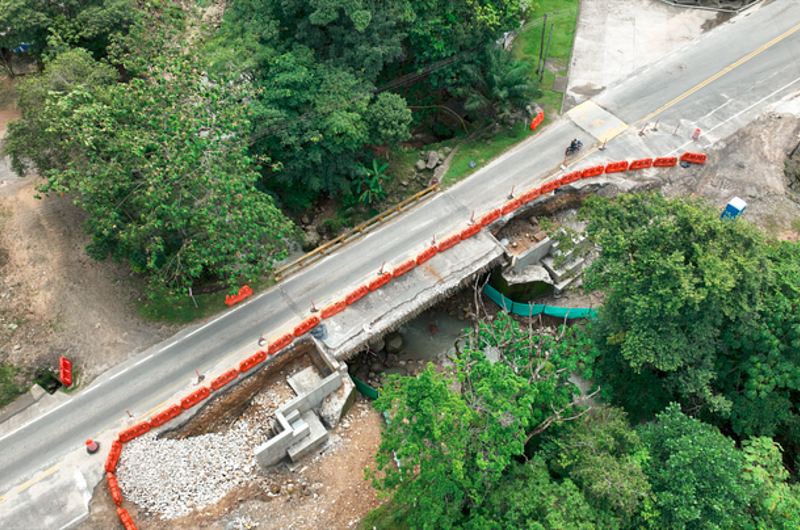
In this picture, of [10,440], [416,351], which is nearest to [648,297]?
[416,351]

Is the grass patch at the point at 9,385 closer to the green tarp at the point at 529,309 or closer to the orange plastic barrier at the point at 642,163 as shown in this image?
the green tarp at the point at 529,309

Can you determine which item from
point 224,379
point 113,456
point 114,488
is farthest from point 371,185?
point 114,488

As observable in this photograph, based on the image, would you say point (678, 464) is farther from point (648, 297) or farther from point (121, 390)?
point (121, 390)

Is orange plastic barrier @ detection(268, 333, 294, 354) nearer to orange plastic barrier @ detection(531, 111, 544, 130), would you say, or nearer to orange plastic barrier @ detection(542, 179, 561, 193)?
orange plastic barrier @ detection(542, 179, 561, 193)

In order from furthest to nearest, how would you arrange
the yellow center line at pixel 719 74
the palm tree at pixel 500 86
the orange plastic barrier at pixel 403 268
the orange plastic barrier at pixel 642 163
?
the yellow center line at pixel 719 74 → the palm tree at pixel 500 86 → the orange plastic barrier at pixel 642 163 → the orange plastic barrier at pixel 403 268

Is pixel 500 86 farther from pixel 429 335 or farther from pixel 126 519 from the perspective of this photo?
pixel 126 519

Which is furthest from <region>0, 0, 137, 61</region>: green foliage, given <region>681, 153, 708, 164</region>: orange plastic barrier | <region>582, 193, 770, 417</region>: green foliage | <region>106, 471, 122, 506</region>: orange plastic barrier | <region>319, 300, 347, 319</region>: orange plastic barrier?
<region>681, 153, 708, 164</region>: orange plastic barrier

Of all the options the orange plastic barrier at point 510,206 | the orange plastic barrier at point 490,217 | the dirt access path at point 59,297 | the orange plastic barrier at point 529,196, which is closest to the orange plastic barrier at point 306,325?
the dirt access path at point 59,297
